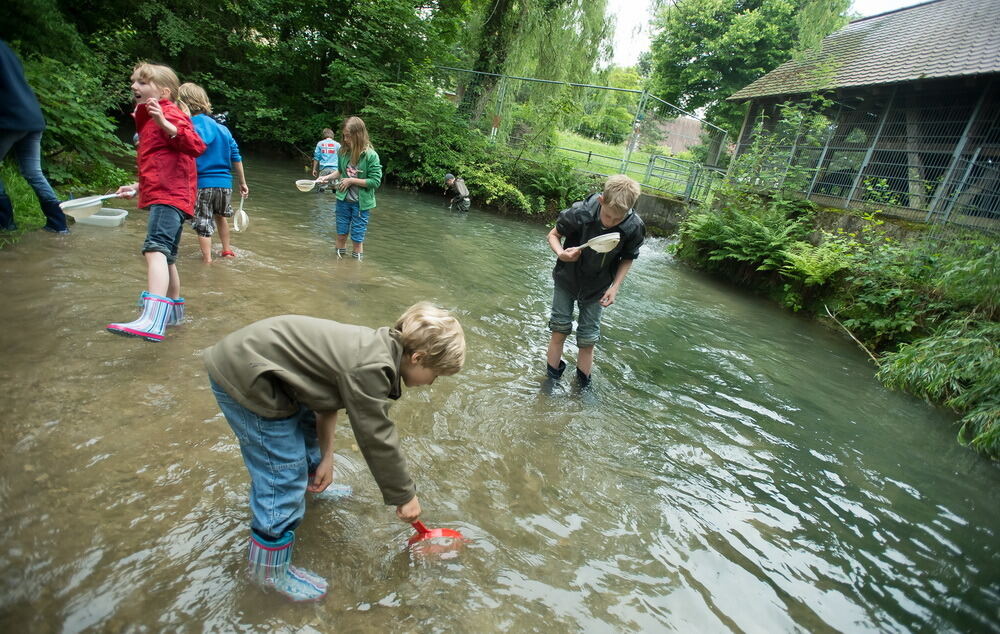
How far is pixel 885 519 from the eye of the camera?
327cm

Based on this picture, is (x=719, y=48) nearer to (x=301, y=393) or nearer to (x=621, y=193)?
(x=621, y=193)

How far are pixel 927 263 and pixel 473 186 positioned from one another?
10674 millimetres

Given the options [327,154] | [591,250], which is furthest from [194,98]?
[327,154]

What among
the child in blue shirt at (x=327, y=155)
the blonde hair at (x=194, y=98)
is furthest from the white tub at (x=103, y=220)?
the child in blue shirt at (x=327, y=155)

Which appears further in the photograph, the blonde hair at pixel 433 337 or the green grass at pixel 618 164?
the green grass at pixel 618 164

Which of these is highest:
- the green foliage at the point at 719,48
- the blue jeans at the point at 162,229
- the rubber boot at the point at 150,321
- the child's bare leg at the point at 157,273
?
the green foliage at the point at 719,48

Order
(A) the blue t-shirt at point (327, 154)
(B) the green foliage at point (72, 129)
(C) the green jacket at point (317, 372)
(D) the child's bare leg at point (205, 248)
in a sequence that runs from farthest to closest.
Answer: (A) the blue t-shirt at point (327, 154)
(B) the green foliage at point (72, 129)
(D) the child's bare leg at point (205, 248)
(C) the green jacket at point (317, 372)

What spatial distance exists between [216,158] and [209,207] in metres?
0.48

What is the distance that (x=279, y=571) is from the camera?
→ 6.38ft

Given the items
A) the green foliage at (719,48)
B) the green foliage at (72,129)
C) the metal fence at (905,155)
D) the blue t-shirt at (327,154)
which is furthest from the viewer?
the green foliage at (719,48)

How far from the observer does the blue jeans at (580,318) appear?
160 inches

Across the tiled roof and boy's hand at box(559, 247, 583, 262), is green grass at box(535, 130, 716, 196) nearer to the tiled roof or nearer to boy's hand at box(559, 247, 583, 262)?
the tiled roof

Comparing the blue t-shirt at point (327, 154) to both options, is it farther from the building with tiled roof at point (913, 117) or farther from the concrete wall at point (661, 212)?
the building with tiled roof at point (913, 117)

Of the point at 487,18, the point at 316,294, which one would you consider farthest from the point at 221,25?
the point at 316,294
